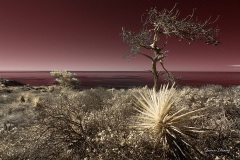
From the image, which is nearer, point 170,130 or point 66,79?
point 170,130

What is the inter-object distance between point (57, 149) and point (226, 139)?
503 centimetres

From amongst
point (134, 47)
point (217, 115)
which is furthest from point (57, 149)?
point (134, 47)

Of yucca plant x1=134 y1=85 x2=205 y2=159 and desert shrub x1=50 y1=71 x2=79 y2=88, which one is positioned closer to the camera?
yucca plant x1=134 y1=85 x2=205 y2=159

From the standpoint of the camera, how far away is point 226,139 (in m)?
7.82

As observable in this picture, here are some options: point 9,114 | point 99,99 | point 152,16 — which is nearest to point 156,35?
point 152,16

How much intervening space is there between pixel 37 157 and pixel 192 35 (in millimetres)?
9244

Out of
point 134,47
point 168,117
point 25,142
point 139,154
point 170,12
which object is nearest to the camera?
point 139,154

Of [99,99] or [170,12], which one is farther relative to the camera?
[99,99]

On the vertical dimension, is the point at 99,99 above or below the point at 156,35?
below

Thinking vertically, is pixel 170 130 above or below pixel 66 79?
below

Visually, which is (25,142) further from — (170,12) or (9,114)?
(170,12)

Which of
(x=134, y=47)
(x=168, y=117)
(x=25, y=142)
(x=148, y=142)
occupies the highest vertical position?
(x=134, y=47)

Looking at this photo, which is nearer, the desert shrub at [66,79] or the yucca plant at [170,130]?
the yucca plant at [170,130]

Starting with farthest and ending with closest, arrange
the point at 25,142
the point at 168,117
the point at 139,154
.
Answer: the point at 25,142 → the point at 168,117 → the point at 139,154
